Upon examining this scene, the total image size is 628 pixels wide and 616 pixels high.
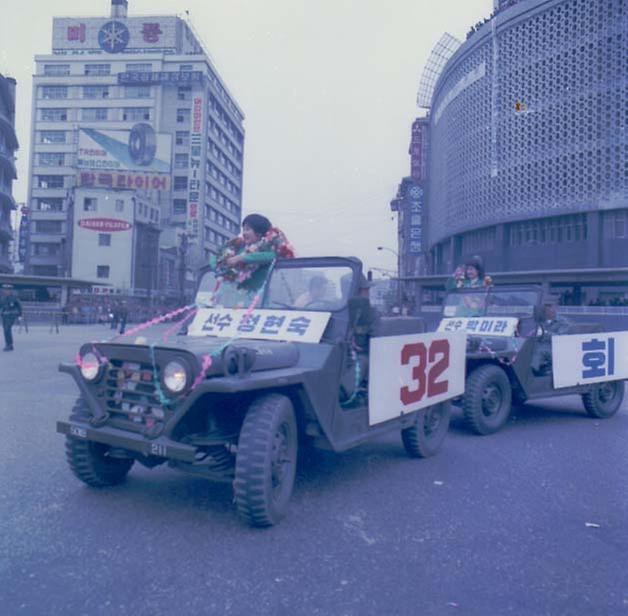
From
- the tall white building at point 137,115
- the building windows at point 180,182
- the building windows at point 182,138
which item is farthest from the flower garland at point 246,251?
the building windows at point 182,138

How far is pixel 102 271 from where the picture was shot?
57156mm

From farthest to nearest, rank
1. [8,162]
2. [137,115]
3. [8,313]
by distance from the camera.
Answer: [137,115]
[8,162]
[8,313]

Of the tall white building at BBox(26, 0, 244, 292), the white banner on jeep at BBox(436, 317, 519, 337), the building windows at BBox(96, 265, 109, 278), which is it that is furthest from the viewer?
the tall white building at BBox(26, 0, 244, 292)

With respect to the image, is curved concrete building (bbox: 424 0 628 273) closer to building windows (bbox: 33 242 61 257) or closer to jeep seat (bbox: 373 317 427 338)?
jeep seat (bbox: 373 317 427 338)

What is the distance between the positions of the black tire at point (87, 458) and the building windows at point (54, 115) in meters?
82.2

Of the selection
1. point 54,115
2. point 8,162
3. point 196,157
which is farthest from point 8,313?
point 54,115

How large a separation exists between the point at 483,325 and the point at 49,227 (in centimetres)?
7288

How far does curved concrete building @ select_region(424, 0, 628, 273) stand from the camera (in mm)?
41156

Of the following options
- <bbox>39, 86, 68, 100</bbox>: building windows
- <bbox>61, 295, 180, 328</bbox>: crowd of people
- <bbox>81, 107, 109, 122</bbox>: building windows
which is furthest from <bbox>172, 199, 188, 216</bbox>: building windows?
<bbox>61, 295, 180, 328</bbox>: crowd of people

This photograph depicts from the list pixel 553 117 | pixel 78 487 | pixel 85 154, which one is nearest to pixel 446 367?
pixel 78 487

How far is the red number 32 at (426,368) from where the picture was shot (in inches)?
216

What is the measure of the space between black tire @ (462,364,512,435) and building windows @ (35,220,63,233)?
7303cm

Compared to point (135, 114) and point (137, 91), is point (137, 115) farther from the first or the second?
point (137, 91)

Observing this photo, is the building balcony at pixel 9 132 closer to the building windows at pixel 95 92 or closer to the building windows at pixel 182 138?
the building windows at pixel 182 138
